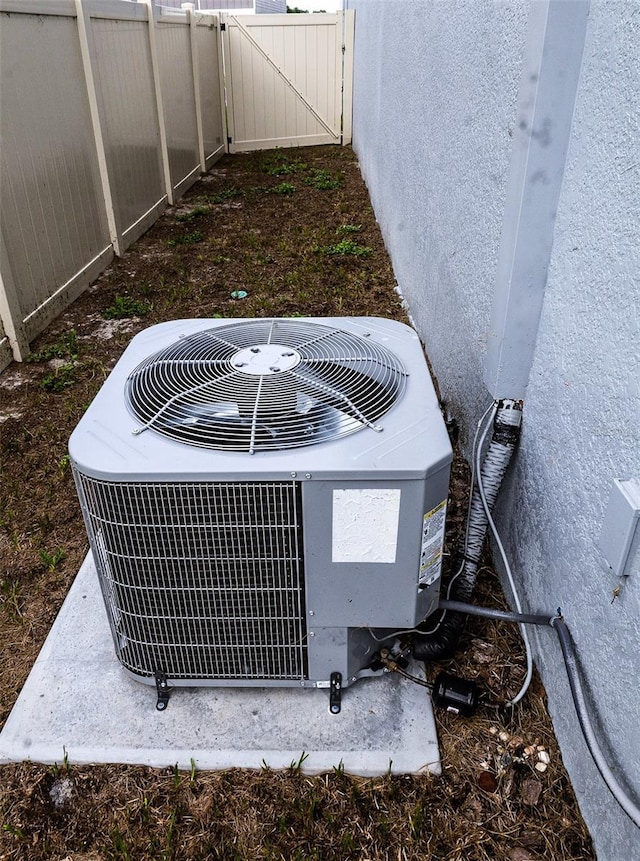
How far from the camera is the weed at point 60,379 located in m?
3.72

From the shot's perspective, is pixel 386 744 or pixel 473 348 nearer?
pixel 386 744

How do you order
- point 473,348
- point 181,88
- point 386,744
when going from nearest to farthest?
point 386,744
point 473,348
point 181,88

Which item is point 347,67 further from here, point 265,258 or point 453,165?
point 453,165

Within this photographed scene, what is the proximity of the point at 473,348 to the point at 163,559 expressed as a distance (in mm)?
1464

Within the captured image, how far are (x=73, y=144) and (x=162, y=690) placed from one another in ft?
14.0

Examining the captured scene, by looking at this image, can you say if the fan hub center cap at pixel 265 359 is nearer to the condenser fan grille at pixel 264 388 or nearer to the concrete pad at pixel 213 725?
the condenser fan grille at pixel 264 388

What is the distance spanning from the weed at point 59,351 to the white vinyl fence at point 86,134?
0.09 meters

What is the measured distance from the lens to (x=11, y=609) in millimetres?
2271

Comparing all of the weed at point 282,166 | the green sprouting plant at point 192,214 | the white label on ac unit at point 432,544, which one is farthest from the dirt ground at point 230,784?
the weed at point 282,166

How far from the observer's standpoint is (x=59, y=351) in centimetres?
411

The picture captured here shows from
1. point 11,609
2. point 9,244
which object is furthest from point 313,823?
point 9,244

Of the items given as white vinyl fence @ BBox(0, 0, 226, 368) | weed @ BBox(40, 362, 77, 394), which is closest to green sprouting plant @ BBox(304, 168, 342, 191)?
white vinyl fence @ BBox(0, 0, 226, 368)

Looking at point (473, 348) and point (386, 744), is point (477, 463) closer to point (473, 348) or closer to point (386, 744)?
point (473, 348)

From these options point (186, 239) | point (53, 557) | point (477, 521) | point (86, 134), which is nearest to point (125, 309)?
point (86, 134)
